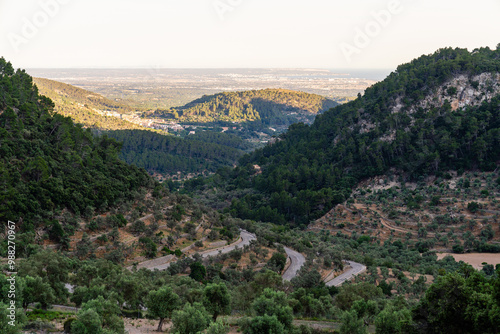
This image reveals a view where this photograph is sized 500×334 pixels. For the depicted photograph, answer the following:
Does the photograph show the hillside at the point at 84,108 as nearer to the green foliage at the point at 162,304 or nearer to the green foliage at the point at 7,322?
the green foliage at the point at 162,304

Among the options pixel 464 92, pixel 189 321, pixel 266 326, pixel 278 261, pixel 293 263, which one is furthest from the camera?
pixel 464 92

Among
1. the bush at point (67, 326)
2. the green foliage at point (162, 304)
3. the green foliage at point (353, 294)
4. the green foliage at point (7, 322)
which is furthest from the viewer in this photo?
the green foliage at point (353, 294)

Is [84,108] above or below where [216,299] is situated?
above

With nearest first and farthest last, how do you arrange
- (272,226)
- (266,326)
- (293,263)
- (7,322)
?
1. (7,322)
2. (266,326)
3. (293,263)
4. (272,226)

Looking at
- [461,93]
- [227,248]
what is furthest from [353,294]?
[461,93]

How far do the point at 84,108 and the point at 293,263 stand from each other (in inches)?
5276

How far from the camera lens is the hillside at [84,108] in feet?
436

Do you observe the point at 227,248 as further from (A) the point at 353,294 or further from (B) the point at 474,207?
(B) the point at 474,207

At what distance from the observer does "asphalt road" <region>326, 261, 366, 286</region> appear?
37.7 meters

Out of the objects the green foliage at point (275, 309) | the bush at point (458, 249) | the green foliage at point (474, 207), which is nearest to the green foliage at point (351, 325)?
the green foliage at point (275, 309)

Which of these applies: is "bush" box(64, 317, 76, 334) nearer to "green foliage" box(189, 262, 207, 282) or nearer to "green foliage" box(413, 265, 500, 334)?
"green foliage" box(189, 262, 207, 282)

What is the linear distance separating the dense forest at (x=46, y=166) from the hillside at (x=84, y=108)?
63.3m

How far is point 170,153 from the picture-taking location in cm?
11525

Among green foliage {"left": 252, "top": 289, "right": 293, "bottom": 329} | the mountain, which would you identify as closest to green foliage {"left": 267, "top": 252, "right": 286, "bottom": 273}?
green foliage {"left": 252, "top": 289, "right": 293, "bottom": 329}
